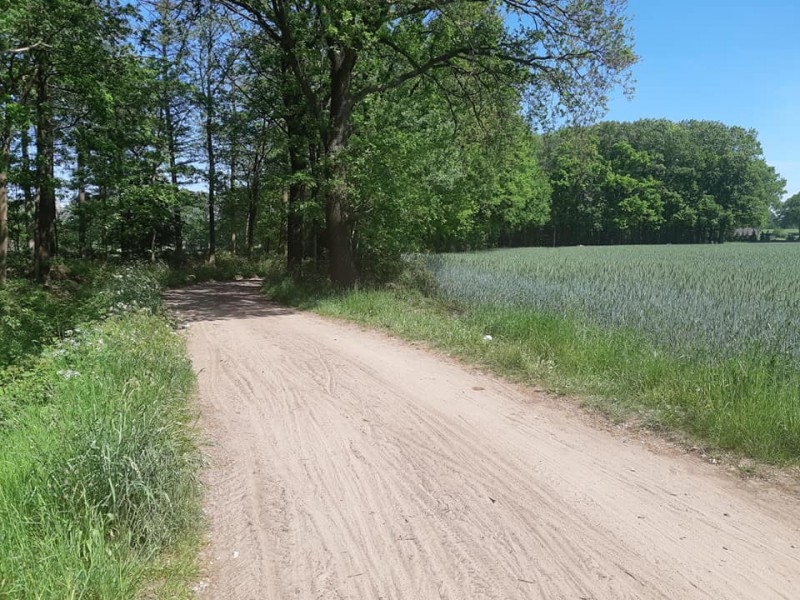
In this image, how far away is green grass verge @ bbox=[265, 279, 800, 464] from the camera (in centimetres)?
515

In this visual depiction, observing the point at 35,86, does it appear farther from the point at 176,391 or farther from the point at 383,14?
the point at 176,391

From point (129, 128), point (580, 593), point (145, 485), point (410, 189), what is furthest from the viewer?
point (129, 128)

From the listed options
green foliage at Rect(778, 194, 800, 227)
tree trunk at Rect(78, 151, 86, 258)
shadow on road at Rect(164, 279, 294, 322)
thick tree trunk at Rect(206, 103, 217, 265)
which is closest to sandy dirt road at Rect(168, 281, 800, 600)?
shadow on road at Rect(164, 279, 294, 322)

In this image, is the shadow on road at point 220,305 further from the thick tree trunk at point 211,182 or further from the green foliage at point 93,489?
the thick tree trunk at point 211,182

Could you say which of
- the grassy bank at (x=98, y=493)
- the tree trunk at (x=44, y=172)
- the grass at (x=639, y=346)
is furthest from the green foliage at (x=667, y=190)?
the grassy bank at (x=98, y=493)

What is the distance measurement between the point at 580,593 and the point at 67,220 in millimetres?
37983

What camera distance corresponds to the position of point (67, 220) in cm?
3319

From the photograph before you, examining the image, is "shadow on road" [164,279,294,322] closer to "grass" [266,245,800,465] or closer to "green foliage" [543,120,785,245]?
"grass" [266,245,800,465]

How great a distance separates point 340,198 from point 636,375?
1018 centimetres

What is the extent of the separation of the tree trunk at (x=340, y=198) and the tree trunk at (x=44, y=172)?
7770 mm

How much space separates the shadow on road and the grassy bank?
8034mm

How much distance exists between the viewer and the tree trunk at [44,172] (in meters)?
15.2

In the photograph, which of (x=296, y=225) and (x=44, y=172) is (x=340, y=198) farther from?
(x=44, y=172)

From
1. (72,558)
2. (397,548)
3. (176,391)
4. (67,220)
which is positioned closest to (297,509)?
(397,548)
